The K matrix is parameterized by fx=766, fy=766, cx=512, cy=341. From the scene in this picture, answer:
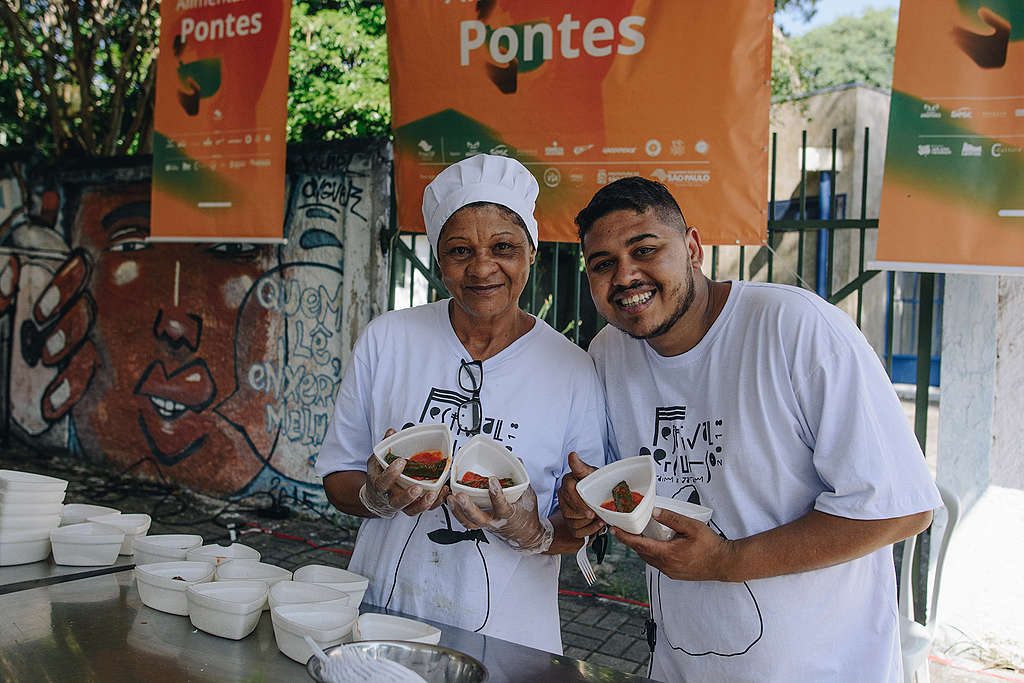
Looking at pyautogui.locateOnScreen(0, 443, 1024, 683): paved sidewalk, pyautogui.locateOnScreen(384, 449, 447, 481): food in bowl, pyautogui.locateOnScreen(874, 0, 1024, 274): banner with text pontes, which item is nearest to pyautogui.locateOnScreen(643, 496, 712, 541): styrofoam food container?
pyautogui.locateOnScreen(384, 449, 447, 481): food in bowl

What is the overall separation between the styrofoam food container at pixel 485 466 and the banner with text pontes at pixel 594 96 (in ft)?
7.15

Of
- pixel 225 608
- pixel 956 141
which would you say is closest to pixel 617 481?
pixel 225 608

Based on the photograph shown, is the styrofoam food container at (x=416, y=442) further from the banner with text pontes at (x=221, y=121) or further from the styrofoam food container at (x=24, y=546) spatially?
the banner with text pontes at (x=221, y=121)

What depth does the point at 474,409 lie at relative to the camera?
2.15 m

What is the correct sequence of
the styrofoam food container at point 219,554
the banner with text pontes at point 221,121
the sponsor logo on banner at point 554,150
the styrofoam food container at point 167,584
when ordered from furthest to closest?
the banner with text pontes at point 221,121, the sponsor logo on banner at point 554,150, the styrofoam food container at point 219,554, the styrofoam food container at point 167,584

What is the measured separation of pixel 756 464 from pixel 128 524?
6.48ft

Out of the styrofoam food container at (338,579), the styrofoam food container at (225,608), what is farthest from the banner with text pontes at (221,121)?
the styrofoam food container at (225,608)

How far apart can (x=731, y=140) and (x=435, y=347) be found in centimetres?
222

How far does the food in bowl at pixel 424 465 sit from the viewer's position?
1.86 m

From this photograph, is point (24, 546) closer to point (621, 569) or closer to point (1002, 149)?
point (621, 569)

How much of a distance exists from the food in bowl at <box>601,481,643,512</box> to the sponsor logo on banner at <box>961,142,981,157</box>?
2.41 meters

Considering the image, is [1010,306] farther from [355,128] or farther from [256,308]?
[355,128]

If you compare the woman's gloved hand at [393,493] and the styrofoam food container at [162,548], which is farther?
the styrofoam food container at [162,548]

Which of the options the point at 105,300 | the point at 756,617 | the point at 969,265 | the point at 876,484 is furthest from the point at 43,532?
the point at 105,300
